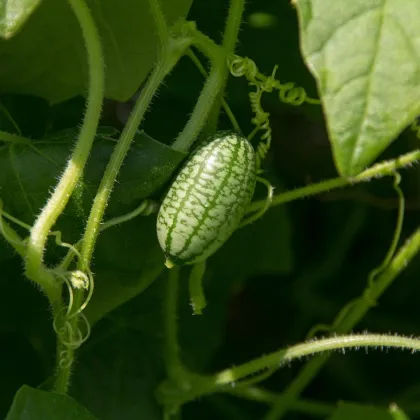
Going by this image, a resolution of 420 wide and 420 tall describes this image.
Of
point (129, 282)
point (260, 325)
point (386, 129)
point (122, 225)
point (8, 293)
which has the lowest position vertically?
point (260, 325)

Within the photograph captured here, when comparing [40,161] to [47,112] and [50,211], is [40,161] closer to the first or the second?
[50,211]

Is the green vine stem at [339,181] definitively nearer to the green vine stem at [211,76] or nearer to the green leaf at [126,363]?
the green vine stem at [211,76]

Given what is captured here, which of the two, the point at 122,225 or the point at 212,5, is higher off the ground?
the point at 212,5

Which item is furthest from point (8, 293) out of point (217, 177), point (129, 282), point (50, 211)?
point (217, 177)

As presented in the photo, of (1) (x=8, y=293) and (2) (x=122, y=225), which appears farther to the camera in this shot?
(1) (x=8, y=293)

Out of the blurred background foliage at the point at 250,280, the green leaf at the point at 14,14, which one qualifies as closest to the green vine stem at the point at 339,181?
the blurred background foliage at the point at 250,280

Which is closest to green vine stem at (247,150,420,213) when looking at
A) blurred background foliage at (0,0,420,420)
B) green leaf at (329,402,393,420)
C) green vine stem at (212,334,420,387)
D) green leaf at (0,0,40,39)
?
blurred background foliage at (0,0,420,420)

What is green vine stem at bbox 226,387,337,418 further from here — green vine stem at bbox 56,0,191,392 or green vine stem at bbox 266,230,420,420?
green vine stem at bbox 56,0,191,392

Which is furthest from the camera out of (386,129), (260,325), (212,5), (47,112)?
(260,325)
